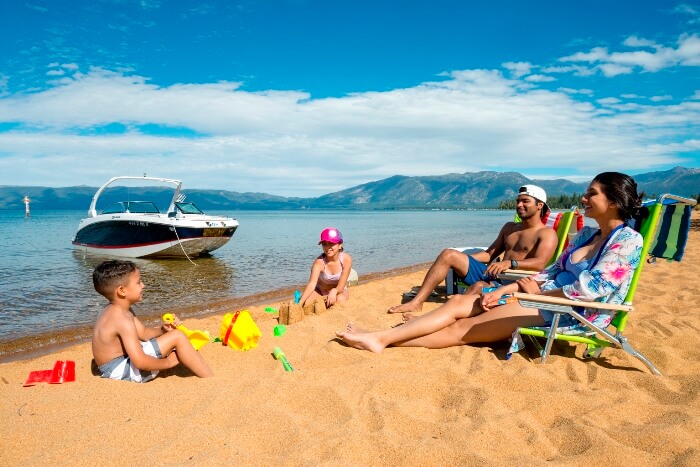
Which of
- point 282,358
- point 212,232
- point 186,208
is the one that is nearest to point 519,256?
point 282,358

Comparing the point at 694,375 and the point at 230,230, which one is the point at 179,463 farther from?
the point at 230,230

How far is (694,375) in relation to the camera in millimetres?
3158

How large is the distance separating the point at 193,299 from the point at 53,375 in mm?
5281

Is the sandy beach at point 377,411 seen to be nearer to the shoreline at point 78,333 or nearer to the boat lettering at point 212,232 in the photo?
the shoreline at point 78,333

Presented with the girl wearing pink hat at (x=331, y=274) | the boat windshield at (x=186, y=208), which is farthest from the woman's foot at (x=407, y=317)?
the boat windshield at (x=186, y=208)

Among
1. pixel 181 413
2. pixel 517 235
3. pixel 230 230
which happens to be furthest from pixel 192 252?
pixel 181 413

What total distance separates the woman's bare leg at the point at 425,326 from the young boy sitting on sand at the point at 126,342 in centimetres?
127

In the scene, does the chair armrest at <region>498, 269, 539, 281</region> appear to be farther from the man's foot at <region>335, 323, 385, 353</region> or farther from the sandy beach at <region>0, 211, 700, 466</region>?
the man's foot at <region>335, 323, 385, 353</region>

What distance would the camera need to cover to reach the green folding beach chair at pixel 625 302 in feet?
10.5

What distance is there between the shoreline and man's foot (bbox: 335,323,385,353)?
3.81 metres

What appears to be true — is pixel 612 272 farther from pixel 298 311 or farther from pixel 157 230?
pixel 157 230

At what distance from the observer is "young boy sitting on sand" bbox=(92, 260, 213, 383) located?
3094 mm

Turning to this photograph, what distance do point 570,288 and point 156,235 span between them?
1304 centimetres

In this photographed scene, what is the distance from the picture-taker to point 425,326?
386 centimetres
